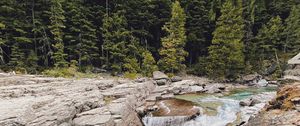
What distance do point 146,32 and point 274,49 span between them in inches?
760

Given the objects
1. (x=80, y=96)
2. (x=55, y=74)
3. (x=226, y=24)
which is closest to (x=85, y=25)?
(x=55, y=74)

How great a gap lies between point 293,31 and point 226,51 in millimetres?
15486

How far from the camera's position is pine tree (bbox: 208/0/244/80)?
30.6 metres

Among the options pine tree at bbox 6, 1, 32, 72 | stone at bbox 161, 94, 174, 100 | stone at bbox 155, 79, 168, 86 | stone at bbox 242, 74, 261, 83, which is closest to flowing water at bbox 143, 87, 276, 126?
stone at bbox 161, 94, 174, 100

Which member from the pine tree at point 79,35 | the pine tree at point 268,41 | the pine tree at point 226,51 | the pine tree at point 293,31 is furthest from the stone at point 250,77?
the pine tree at point 79,35

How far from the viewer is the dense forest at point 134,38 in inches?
1170

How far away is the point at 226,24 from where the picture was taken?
105 ft

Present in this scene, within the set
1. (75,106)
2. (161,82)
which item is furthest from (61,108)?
(161,82)

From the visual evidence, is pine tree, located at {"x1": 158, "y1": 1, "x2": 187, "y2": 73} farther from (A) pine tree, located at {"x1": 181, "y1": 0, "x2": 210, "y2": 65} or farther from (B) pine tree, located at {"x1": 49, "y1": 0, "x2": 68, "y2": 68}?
(B) pine tree, located at {"x1": 49, "y1": 0, "x2": 68, "y2": 68}

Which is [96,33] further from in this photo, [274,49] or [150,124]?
[274,49]

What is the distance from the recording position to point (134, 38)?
3347cm

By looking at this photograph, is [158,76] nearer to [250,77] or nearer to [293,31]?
[250,77]

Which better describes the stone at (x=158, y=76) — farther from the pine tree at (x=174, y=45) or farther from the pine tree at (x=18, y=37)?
the pine tree at (x=18, y=37)

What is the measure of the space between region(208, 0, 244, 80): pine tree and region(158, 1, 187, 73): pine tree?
12.8 ft
